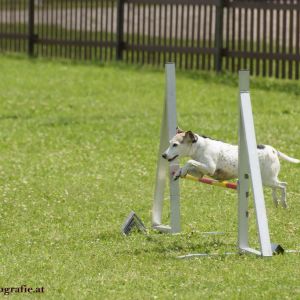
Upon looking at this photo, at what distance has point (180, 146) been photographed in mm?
8070

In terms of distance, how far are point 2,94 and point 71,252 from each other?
10.2 m

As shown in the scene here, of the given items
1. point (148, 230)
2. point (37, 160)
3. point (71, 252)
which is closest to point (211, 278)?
point (71, 252)

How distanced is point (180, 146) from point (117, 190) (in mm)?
2676

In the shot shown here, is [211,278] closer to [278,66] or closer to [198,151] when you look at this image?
[198,151]

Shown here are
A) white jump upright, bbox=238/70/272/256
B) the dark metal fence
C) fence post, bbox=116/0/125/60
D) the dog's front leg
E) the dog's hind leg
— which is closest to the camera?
white jump upright, bbox=238/70/272/256

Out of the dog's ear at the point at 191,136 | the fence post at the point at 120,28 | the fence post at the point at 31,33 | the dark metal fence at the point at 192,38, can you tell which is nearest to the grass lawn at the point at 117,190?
the dark metal fence at the point at 192,38

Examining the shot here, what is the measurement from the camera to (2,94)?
1783 centimetres

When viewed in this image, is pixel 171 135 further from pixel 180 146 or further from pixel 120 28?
pixel 120 28

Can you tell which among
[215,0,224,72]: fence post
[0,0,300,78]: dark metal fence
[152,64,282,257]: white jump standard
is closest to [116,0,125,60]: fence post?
[0,0,300,78]: dark metal fence

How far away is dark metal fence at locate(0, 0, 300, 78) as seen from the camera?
18641 mm

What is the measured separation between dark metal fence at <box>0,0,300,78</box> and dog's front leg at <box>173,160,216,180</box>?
10.3 meters

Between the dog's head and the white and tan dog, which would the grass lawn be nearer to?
the white and tan dog

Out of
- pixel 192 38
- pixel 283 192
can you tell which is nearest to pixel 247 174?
pixel 283 192

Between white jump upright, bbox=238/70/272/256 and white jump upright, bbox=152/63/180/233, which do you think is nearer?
white jump upright, bbox=238/70/272/256
